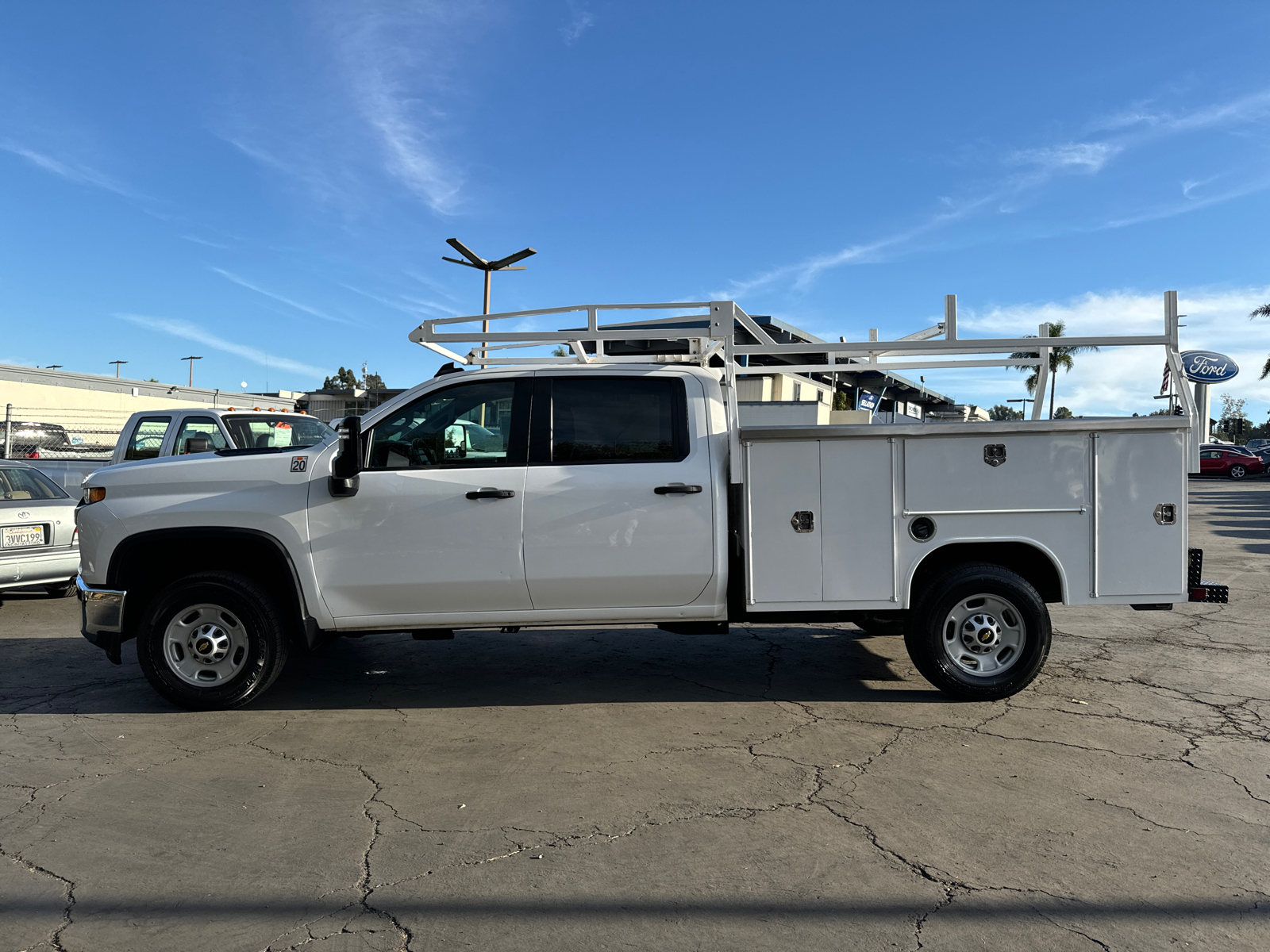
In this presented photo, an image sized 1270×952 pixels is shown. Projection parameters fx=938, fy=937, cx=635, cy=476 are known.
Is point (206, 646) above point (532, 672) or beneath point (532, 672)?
above

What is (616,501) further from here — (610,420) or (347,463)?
(347,463)

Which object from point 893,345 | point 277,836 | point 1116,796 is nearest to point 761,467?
point 893,345

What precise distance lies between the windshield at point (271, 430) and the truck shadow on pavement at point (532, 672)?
281 cm

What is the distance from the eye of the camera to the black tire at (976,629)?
5.60 m

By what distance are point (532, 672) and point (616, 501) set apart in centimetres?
181

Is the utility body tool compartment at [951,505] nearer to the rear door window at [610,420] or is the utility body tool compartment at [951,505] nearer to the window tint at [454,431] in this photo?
the rear door window at [610,420]

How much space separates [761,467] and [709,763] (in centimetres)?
177

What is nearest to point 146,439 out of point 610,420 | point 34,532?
point 34,532

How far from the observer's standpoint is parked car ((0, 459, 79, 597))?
28.7ft

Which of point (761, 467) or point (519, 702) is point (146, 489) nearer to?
point (519, 702)

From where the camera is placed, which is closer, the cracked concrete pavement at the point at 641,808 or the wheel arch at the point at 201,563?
the cracked concrete pavement at the point at 641,808

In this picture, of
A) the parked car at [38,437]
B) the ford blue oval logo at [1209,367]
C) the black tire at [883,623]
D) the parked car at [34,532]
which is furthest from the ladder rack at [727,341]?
the ford blue oval logo at [1209,367]

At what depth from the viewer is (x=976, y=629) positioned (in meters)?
5.71

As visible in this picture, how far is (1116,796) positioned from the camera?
423 centimetres
